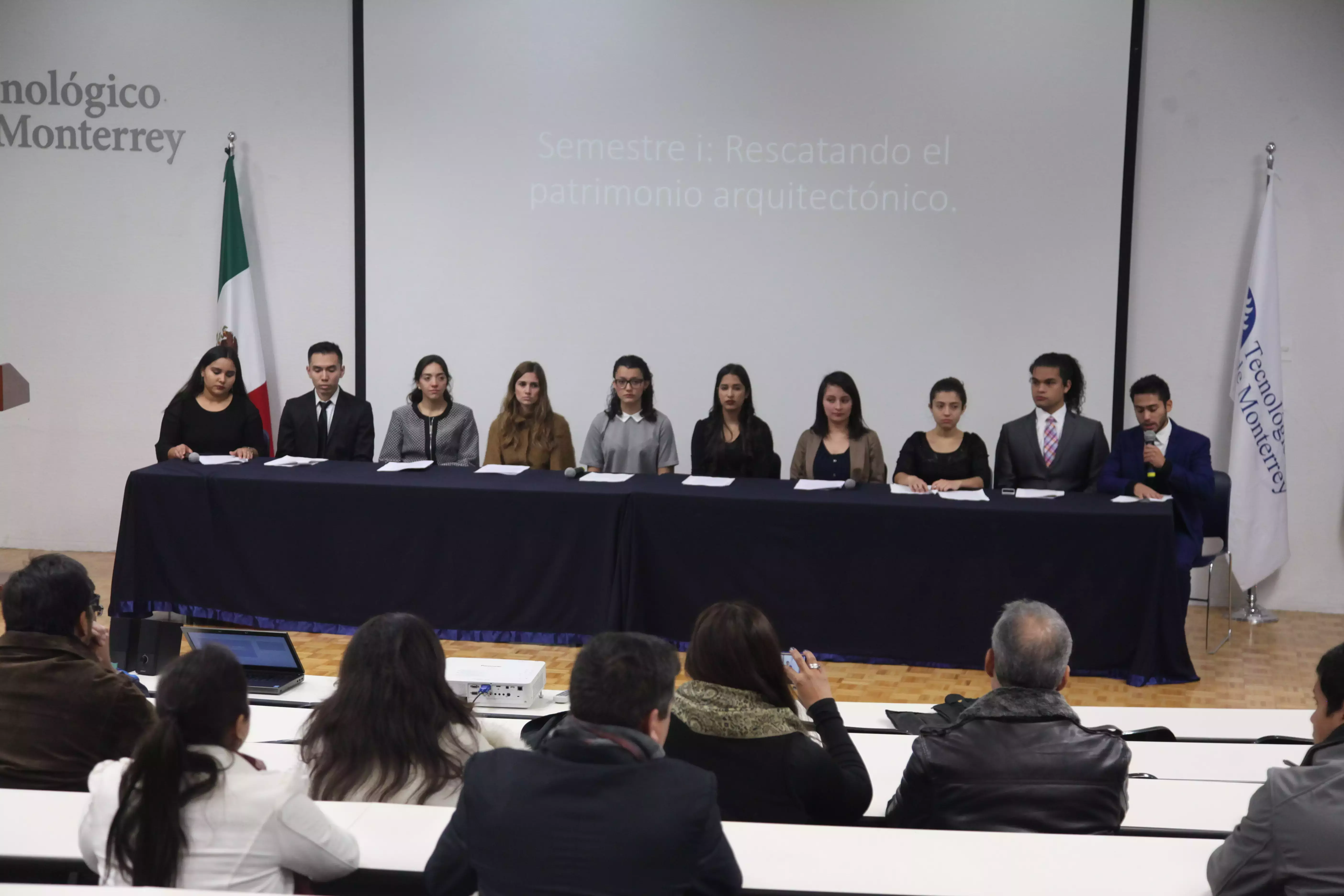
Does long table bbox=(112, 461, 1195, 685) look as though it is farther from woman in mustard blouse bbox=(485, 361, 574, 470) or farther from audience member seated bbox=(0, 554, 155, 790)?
audience member seated bbox=(0, 554, 155, 790)

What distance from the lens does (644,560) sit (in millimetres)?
4973

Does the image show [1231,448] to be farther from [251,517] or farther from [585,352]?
[251,517]

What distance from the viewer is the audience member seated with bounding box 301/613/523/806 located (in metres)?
2.12

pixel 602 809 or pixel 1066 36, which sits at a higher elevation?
pixel 1066 36

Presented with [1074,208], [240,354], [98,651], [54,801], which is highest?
[1074,208]

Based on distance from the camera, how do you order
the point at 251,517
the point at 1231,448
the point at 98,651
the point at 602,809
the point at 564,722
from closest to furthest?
the point at 602,809 < the point at 564,722 < the point at 98,651 < the point at 251,517 < the point at 1231,448

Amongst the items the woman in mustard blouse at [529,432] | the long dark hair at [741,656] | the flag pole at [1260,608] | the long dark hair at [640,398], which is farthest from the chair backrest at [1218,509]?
the long dark hair at [741,656]

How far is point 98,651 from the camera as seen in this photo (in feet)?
7.93

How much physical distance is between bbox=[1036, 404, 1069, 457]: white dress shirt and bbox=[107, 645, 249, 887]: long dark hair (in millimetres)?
4318

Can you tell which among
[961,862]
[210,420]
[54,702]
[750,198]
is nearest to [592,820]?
[961,862]

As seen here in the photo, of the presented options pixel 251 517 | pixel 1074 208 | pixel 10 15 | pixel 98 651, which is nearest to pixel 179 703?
pixel 98 651

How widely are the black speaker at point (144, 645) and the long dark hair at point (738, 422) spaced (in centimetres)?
293

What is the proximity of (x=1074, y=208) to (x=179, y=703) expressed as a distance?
211 inches

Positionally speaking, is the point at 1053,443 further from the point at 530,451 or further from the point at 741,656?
the point at 741,656
